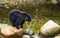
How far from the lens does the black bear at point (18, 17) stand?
2459 millimetres

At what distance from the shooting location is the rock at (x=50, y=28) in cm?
244

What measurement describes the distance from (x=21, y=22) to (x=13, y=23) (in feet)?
0.16

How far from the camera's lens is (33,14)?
8.09 feet

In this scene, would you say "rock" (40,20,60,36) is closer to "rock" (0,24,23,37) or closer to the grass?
the grass

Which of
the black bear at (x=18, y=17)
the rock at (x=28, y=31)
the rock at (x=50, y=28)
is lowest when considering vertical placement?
the rock at (x=28, y=31)

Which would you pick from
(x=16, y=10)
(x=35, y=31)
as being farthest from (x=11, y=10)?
(x=35, y=31)

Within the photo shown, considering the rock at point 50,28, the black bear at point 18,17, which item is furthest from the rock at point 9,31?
the rock at point 50,28

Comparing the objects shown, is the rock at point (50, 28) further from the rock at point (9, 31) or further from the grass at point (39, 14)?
the rock at point (9, 31)

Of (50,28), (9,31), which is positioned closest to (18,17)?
(9,31)

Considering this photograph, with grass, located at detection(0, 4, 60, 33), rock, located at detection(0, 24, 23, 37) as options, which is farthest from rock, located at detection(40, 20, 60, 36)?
rock, located at detection(0, 24, 23, 37)

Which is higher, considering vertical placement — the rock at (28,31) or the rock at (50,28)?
the rock at (50,28)

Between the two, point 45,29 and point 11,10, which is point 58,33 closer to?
point 45,29

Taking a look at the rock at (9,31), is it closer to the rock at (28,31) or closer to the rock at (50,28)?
the rock at (28,31)

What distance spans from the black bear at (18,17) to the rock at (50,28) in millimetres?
99
